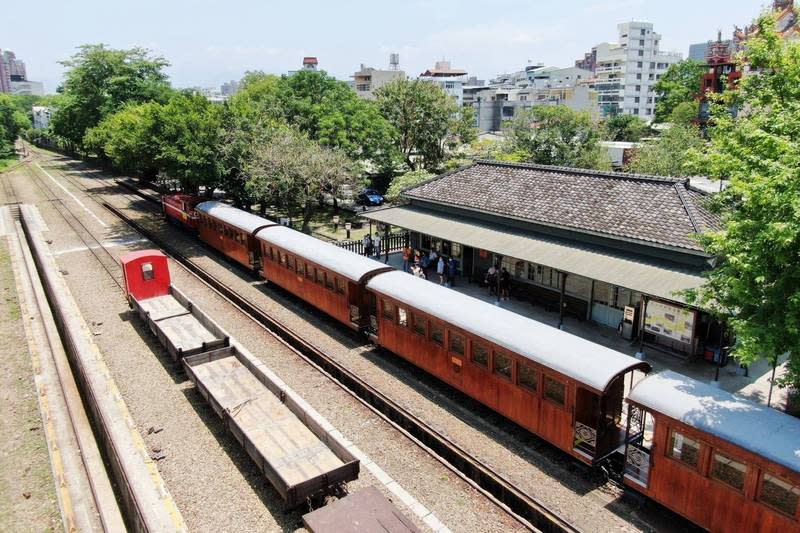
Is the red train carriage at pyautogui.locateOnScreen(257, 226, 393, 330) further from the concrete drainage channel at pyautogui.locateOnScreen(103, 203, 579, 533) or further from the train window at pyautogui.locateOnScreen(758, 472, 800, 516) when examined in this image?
the train window at pyautogui.locateOnScreen(758, 472, 800, 516)

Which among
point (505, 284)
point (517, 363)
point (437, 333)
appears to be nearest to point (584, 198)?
point (505, 284)

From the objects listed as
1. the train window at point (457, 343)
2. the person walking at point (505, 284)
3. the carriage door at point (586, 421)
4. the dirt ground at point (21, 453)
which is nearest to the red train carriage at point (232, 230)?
the dirt ground at point (21, 453)

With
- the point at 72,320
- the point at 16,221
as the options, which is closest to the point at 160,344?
the point at 72,320

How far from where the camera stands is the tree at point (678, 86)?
78.3 metres

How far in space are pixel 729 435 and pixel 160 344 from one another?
1815cm

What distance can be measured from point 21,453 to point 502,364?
485 inches

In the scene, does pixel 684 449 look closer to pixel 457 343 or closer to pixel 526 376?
pixel 526 376

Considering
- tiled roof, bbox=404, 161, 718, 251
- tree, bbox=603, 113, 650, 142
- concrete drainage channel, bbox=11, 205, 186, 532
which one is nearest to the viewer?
concrete drainage channel, bbox=11, 205, 186, 532

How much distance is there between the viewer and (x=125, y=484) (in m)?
12.4

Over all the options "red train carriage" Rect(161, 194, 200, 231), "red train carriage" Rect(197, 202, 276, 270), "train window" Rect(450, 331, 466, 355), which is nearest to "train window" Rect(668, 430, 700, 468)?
"train window" Rect(450, 331, 466, 355)

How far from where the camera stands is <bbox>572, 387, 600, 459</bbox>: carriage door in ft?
39.9

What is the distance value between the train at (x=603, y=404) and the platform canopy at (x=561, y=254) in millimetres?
3867

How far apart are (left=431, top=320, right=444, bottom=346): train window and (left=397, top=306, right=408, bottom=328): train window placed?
1.29m

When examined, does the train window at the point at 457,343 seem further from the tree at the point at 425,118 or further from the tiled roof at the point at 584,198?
the tree at the point at 425,118
